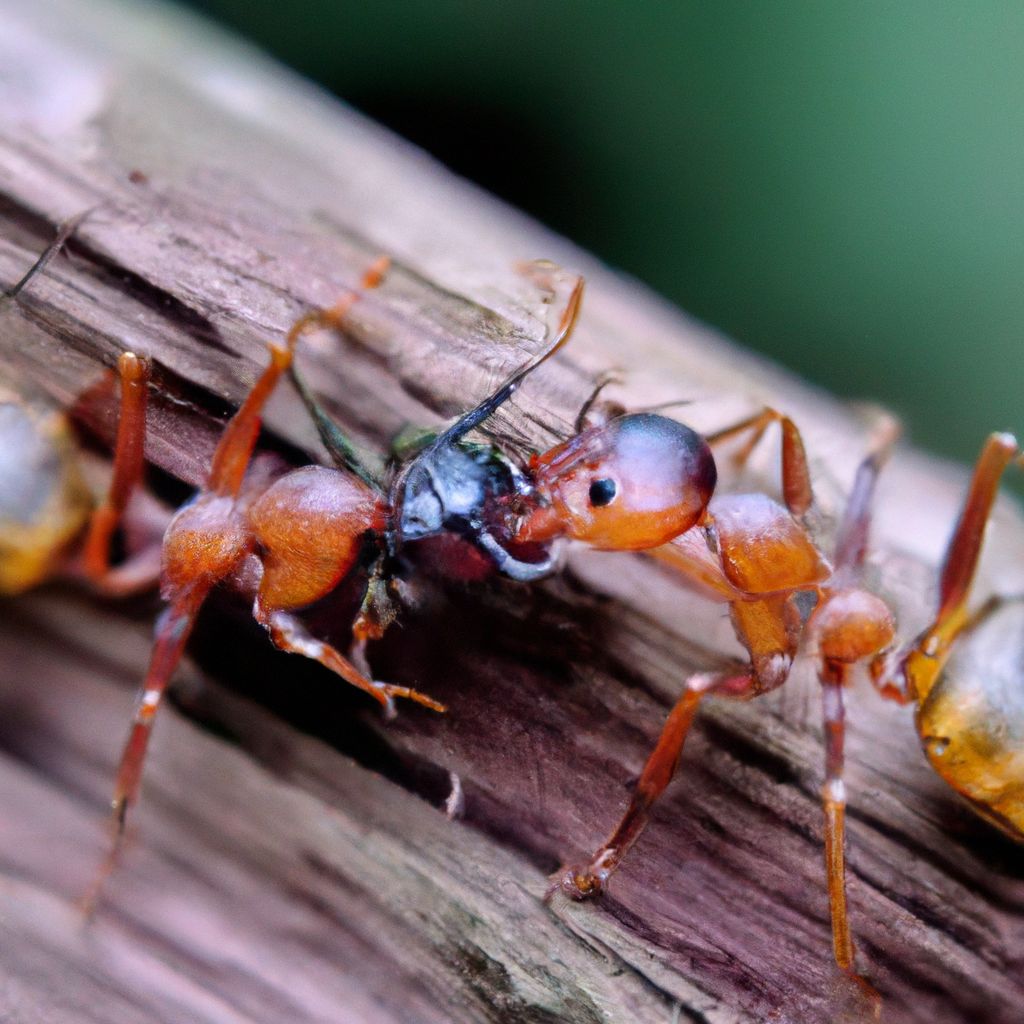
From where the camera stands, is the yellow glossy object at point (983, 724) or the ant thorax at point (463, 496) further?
the yellow glossy object at point (983, 724)

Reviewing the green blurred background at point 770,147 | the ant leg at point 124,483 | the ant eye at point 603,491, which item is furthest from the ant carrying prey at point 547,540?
the green blurred background at point 770,147

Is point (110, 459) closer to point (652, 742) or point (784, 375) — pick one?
point (652, 742)

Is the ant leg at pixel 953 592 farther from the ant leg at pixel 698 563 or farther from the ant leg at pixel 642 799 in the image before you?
the ant leg at pixel 642 799

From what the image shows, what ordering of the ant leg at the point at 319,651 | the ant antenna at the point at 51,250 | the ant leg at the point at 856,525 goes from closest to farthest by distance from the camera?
the ant leg at the point at 319,651 < the ant antenna at the point at 51,250 < the ant leg at the point at 856,525

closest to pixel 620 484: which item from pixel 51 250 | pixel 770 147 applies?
pixel 51 250

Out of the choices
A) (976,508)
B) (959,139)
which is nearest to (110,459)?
(976,508)

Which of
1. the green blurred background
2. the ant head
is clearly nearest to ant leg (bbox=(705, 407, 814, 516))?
the ant head
